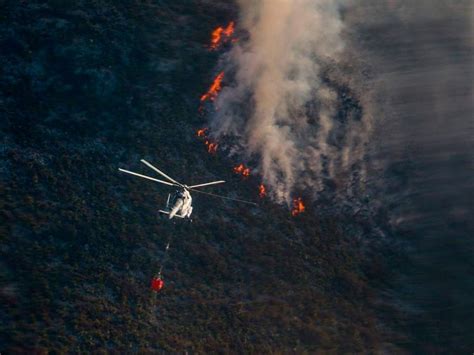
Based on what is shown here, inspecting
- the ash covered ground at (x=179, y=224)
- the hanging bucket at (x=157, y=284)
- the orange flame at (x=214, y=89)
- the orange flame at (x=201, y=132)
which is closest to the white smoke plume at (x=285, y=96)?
the orange flame at (x=214, y=89)

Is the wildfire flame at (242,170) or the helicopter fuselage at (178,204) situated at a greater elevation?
the wildfire flame at (242,170)

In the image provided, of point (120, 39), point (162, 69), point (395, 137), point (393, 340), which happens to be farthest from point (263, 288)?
point (120, 39)

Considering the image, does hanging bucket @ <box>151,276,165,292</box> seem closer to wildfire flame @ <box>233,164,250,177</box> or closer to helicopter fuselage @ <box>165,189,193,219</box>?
→ helicopter fuselage @ <box>165,189,193,219</box>

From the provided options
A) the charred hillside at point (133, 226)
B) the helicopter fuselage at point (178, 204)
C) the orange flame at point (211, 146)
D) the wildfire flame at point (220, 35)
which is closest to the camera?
the helicopter fuselage at point (178, 204)

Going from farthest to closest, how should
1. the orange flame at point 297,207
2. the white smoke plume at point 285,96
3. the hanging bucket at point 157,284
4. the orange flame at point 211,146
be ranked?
the orange flame at point 211,146
the white smoke plume at point 285,96
the orange flame at point 297,207
the hanging bucket at point 157,284

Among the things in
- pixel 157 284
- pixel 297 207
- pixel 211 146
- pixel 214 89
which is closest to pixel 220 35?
pixel 214 89

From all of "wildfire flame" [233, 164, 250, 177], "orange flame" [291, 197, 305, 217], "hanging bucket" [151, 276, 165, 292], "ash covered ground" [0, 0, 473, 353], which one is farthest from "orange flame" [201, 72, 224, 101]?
"hanging bucket" [151, 276, 165, 292]

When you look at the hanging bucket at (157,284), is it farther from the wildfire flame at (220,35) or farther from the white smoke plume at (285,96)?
the wildfire flame at (220,35)

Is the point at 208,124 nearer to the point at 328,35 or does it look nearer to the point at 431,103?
the point at 328,35
